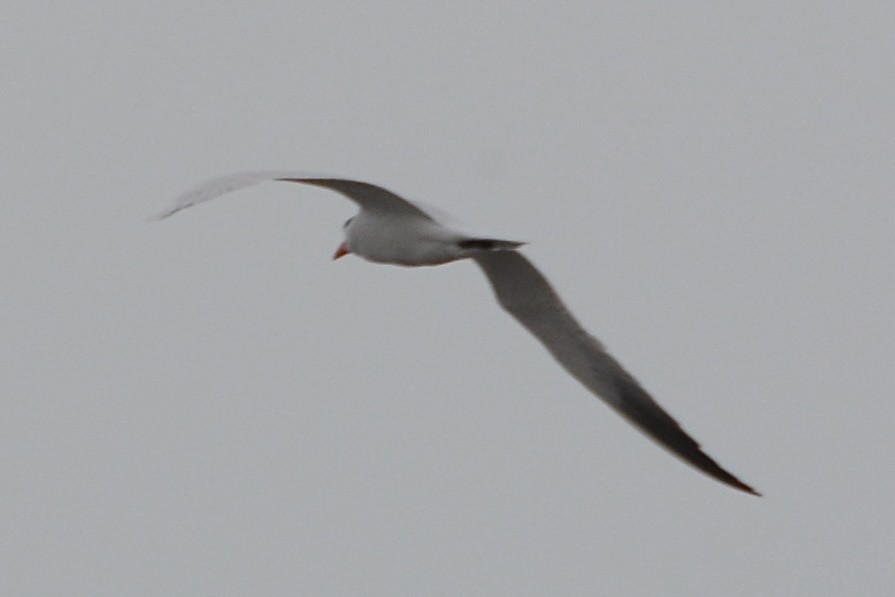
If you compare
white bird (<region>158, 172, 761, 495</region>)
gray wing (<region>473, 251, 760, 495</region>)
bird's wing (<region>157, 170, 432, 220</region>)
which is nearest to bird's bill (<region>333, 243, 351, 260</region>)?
white bird (<region>158, 172, 761, 495</region>)

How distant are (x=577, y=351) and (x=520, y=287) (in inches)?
22.6

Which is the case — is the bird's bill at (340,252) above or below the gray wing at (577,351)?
above

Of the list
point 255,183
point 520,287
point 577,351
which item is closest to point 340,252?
point 520,287

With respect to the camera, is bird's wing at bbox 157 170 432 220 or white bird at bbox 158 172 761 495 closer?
bird's wing at bbox 157 170 432 220

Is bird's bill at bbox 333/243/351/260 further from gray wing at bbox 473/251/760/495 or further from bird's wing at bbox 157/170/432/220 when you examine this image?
bird's wing at bbox 157/170/432/220

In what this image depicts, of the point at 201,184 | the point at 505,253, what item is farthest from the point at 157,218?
the point at 505,253

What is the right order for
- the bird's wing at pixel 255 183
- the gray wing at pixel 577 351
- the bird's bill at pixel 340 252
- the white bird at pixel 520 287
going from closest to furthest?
the bird's wing at pixel 255 183 → the white bird at pixel 520 287 → the gray wing at pixel 577 351 → the bird's bill at pixel 340 252

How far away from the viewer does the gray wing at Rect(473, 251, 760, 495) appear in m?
12.6

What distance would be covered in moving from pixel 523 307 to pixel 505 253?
62cm

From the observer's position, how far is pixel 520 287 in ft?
41.9

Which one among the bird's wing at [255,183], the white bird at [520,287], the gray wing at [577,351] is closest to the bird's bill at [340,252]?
the white bird at [520,287]

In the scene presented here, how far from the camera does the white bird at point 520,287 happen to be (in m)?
11.7

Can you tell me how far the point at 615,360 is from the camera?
1280cm

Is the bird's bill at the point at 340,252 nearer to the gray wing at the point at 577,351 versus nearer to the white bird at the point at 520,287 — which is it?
the white bird at the point at 520,287
